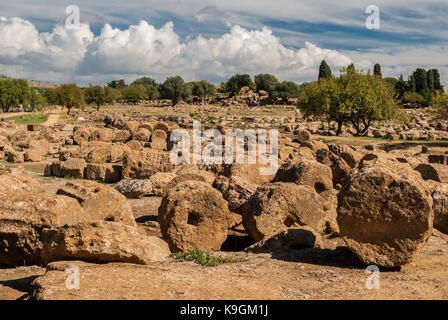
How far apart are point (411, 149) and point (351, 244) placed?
2446 cm

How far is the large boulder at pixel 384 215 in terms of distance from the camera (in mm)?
7555

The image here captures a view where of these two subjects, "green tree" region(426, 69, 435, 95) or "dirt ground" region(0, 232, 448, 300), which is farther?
"green tree" region(426, 69, 435, 95)

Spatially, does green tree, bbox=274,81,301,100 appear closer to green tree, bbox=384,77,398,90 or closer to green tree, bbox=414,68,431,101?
green tree, bbox=384,77,398,90

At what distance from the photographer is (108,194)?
10.4 metres

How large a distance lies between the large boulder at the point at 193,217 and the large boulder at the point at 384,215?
3.00 metres

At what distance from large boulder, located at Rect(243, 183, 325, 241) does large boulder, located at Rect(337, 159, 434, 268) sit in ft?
8.12

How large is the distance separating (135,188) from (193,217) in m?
6.04

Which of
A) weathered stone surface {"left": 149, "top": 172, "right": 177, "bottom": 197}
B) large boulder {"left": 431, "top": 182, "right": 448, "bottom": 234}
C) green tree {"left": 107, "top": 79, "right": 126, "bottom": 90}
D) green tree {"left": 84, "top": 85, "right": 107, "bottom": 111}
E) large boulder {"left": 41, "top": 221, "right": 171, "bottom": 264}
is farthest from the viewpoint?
green tree {"left": 107, "top": 79, "right": 126, "bottom": 90}

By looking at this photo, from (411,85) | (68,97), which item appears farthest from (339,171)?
(411,85)

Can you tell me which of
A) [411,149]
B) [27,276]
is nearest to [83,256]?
[27,276]

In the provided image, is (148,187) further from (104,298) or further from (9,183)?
(104,298)

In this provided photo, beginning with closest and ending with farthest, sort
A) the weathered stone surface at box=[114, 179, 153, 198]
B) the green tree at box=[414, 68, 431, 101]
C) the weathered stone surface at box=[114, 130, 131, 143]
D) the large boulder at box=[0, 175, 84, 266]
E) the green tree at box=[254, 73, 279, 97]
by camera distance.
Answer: the large boulder at box=[0, 175, 84, 266], the weathered stone surface at box=[114, 179, 153, 198], the weathered stone surface at box=[114, 130, 131, 143], the green tree at box=[414, 68, 431, 101], the green tree at box=[254, 73, 279, 97]

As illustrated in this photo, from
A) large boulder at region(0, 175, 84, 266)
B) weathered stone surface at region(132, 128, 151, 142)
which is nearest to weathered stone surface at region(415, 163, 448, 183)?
large boulder at region(0, 175, 84, 266)

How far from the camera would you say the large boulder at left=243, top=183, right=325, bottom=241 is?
1029 cm
